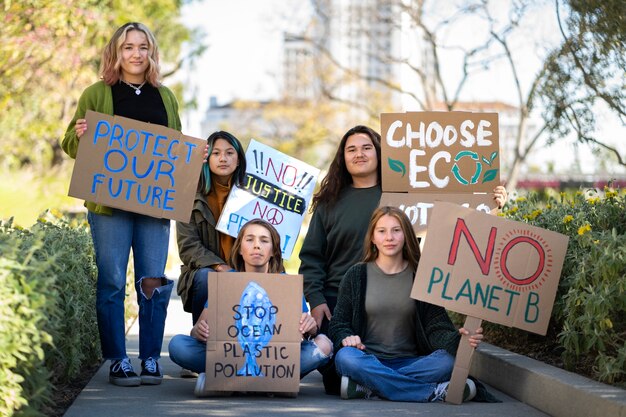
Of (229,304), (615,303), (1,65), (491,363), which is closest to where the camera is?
(615,303)

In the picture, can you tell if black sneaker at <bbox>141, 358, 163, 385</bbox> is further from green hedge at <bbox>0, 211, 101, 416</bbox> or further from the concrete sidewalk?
green hedge at <bbox>0, 211, 101, 416</bbox>

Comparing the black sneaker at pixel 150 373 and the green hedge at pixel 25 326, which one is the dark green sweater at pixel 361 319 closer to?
the black sneaker at pixel 150 373

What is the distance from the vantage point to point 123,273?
6.86m

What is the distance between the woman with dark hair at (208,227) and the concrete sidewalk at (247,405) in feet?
2.05

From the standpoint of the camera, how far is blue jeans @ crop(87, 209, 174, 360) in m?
6.79

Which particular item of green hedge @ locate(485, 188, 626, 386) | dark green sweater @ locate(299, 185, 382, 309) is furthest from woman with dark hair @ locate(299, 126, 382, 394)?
green hedge @ locate(485, 188, 626, 386)

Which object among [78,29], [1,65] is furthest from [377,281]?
[78,29]

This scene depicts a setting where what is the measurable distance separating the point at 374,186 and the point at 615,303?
7.36 ft

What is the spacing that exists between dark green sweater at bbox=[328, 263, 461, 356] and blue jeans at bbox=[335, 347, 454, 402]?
0.12 m

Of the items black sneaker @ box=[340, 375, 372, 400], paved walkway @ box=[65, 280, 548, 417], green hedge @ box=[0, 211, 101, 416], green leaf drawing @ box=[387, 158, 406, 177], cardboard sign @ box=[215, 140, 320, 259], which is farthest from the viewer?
cardboard sign @ box=[215, 140, 320, 259]

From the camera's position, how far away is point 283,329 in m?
6.48

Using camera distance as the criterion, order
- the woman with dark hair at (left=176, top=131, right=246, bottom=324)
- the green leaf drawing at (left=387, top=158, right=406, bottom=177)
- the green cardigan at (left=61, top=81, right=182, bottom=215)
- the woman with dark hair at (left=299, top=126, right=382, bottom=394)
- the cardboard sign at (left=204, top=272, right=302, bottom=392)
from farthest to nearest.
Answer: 1. the green leaf drawing at (left=387, top=158, right=406, bottom=177)
2. the woman with dark hair at (left=299, top=126, right=382, bottom=394)
3. the woman with dark hair at (left=176, top=131, right=246, bottom=324)
4. the green cardigan at (left=61, top=81, right=182, bottom=215)
5. the cardboard sign at (left=204, top=272, right=302, bottom=392)

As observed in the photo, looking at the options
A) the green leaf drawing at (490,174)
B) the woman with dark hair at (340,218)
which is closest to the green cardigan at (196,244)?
the woman with dark hair at (340,218)

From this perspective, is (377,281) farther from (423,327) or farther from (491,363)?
(491,363)
